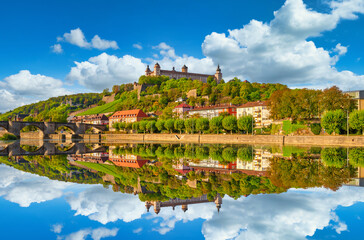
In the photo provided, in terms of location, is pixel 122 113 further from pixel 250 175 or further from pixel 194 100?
pixel 250 175

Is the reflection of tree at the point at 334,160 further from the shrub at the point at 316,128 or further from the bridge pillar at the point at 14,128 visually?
the bridge pillar at the point at 14,128

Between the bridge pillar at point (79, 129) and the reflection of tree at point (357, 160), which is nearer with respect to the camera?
the reflection of tree at point (357, 160)

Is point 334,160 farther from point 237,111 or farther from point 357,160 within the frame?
point 237,111

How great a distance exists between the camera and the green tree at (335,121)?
46281 millimetres

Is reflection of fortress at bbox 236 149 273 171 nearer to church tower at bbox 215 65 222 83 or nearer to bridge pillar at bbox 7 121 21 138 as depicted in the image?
bridge pillar at bbox 7 121 21 138

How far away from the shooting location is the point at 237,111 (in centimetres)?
8988

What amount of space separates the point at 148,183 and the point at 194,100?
341ft

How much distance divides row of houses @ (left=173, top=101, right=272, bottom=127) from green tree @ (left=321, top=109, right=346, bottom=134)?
24038 mm

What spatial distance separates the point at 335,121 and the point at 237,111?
44.1 meters

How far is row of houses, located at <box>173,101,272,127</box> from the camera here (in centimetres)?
8094

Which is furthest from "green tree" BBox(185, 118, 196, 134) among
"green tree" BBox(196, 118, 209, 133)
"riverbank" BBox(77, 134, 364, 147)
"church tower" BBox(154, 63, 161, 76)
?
"church tower" BBox(154, 63, 161, 76)

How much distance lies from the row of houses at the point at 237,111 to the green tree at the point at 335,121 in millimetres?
24038

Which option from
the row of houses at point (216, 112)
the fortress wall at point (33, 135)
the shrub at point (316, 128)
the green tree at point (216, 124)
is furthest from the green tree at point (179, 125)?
the fortress wall at point (33, 135)

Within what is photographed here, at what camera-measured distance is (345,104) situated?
52.2 meters
